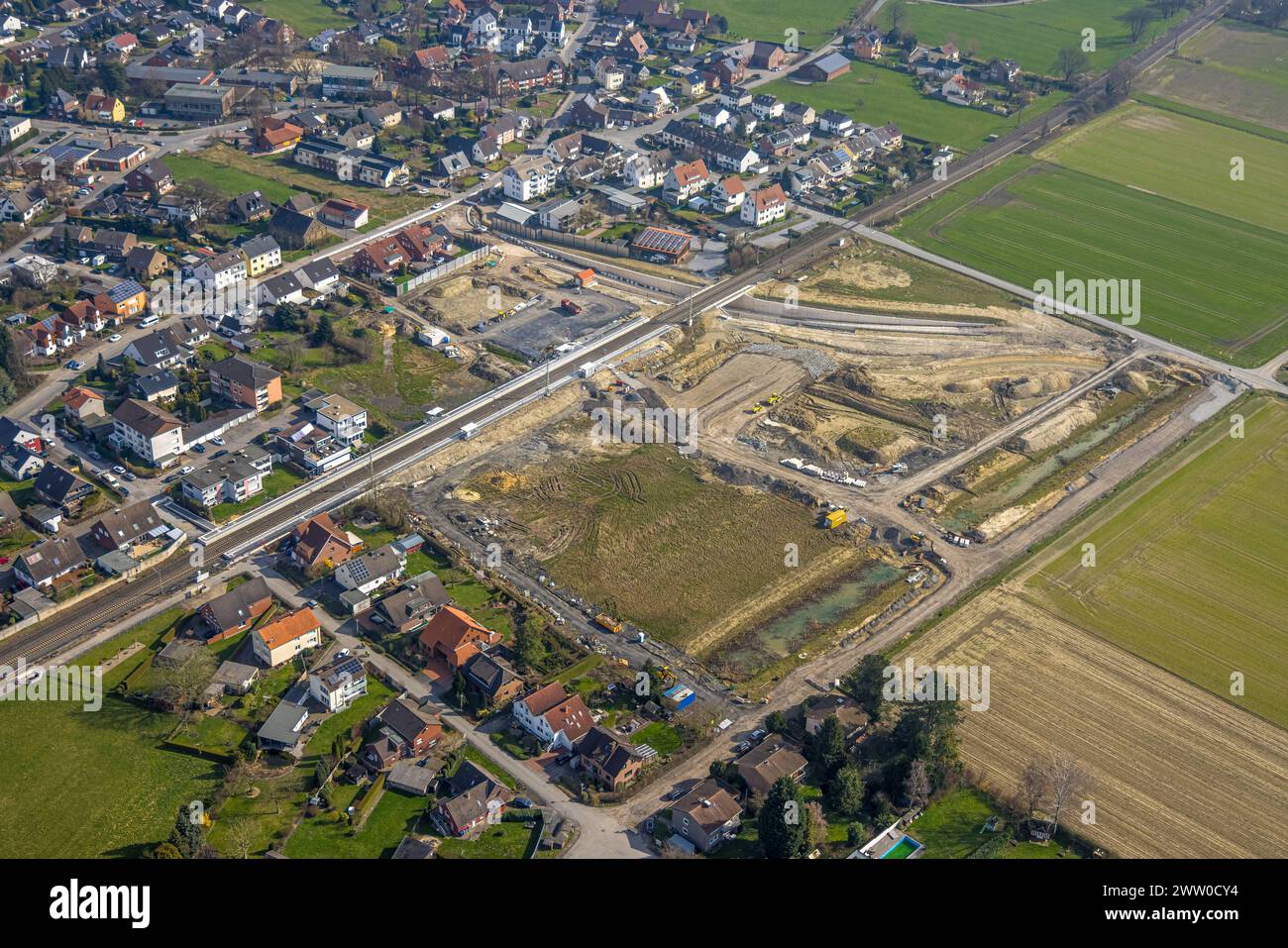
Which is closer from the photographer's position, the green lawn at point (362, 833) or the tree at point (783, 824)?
the tree at point (783, 824)

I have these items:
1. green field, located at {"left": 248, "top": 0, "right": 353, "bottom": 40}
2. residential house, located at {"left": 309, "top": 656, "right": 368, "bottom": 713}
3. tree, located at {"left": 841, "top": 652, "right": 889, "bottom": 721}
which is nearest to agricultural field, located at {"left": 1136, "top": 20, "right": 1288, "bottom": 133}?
green field, located at {"left": 248, "top": 0, "right": 353, "bottom": 40}

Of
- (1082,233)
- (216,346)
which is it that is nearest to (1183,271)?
(1082,233)

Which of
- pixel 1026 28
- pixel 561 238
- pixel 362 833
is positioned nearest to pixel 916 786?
pixel 362 833

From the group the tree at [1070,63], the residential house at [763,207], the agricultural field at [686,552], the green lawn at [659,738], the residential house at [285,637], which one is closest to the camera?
the green lawn at [659,738]

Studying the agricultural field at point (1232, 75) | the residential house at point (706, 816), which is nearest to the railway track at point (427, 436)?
the agricultural field at point (1232, 75)

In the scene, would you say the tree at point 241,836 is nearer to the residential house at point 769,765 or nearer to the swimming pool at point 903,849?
the residential house at point 769,765

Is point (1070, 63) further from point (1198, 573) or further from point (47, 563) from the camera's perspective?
point (47, 563)
